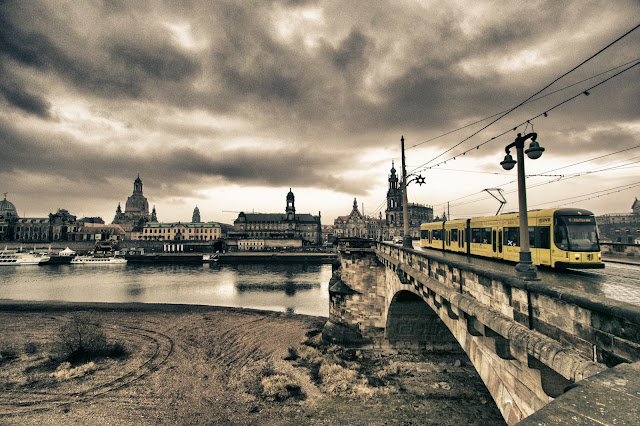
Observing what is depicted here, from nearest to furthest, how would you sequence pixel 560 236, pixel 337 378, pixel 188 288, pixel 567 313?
pixel 567 313 < pixel 560 236 < pixel 337 378 < pixel 188 288

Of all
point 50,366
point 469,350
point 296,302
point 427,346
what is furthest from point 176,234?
point 469,350

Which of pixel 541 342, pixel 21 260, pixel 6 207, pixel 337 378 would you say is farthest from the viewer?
pixel 6 207

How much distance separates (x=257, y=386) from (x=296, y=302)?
2333 centimetres

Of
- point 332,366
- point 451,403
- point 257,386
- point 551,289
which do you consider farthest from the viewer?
point 332,366

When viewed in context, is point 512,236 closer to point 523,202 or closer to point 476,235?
point 476,235

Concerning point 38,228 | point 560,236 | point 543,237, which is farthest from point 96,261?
point 560,236

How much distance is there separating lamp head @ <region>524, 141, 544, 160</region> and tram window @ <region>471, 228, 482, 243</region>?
7805mm

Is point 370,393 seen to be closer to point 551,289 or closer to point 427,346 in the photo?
point 427,346

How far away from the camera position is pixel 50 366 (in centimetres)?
1889

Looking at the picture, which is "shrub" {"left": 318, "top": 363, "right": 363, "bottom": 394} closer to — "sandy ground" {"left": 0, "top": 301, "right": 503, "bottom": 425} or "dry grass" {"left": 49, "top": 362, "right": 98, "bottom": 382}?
"sandy ground" {"left": 0, "top": 301, "right": 503, "bottom": 425}

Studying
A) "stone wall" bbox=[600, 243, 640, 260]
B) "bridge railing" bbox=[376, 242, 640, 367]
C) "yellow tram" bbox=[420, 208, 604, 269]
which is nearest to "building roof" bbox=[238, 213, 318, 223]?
"stone wall" bbox=[600, 243, 640, 260]

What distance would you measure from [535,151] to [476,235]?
8321mm

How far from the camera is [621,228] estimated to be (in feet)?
347

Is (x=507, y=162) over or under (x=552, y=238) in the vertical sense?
over
